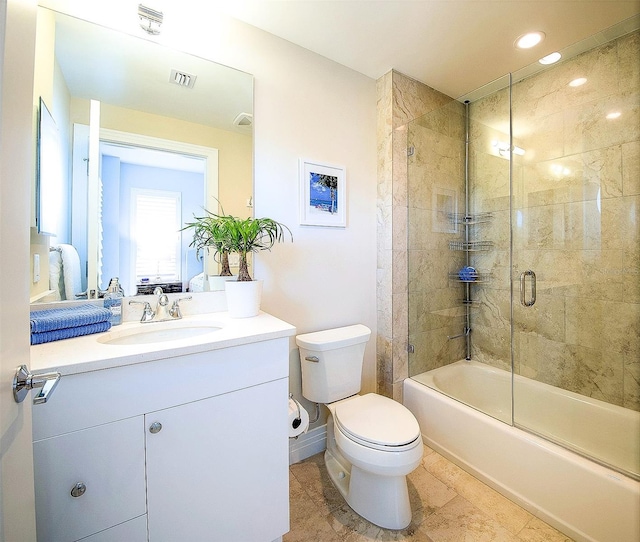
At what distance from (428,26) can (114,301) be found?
2.16 metres

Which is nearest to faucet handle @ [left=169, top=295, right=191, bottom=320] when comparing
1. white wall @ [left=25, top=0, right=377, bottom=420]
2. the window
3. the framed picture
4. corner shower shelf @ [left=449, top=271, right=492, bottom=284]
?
the window

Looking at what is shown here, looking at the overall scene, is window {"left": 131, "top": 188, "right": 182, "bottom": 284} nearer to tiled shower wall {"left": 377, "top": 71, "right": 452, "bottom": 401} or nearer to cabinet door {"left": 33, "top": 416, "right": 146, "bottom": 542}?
cabinet door {"left": 33, "top": 416, "right": 146, "bottom": 542}

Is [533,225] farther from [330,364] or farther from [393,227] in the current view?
[330,364]

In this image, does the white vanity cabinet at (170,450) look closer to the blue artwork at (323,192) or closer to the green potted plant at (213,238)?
the green potted plant at (213,238)

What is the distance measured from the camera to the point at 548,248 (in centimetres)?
202

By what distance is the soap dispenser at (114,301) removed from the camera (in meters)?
1.25

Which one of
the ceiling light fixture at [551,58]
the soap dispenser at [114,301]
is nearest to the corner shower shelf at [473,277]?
the ceiling light fixture at [551,58]

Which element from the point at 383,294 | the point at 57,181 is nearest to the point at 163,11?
the point at 57,181

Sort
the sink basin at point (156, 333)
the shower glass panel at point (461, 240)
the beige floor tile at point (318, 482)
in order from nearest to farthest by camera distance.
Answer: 1. the sink basin at point (156, 333)
2. the beige floor tile at point (318, 482)
3. the shower glass panel at point (461, 240)

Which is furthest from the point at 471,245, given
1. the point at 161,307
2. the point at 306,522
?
the point at 161,307

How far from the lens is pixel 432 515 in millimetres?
1412

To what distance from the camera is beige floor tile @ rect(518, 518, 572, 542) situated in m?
1.27

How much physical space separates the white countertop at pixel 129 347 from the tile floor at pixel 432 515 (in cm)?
97

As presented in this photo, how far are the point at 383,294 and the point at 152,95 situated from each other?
1784 millimetres
